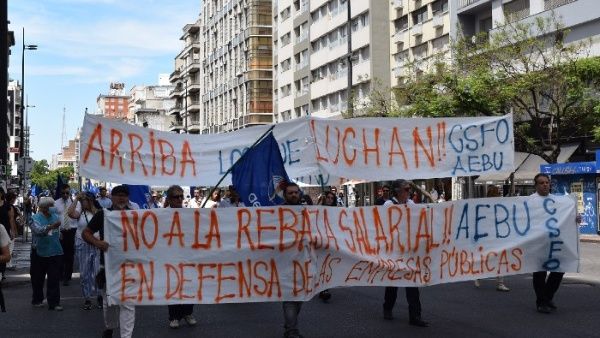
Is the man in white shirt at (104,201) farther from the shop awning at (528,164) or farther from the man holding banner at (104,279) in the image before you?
the shop awning at (528,164)

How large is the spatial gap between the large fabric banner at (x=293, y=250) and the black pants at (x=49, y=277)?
4.05 m

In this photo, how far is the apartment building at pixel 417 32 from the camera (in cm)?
4681

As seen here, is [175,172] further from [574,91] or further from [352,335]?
[574,91]

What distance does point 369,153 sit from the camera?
9.75 meters

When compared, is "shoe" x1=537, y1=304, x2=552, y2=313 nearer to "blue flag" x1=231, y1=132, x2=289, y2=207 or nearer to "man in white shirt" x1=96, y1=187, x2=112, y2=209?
"blue flag" x1=231, y1=132, x2=289, y2=207

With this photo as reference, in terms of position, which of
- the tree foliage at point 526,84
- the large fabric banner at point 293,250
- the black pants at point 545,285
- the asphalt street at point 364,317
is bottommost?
the asphalt street at point 364,317

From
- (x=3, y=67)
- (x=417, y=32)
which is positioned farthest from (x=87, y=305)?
(x=417, y=32)

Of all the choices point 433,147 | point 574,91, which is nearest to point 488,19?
point 574,91

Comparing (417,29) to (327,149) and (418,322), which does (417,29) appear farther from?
(418,322)

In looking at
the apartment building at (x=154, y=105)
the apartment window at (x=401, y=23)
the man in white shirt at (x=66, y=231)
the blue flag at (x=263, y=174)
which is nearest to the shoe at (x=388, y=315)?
the blue flag at (x=263, y=174)

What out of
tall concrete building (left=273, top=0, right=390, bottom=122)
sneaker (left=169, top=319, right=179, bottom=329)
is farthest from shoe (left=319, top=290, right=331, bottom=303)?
tall concrete building (left=273, top=0, right=390, bottom=122)

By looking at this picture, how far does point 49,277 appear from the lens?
11.9 meters

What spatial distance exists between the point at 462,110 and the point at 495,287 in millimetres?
19596

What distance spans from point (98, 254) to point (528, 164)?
29.2m
